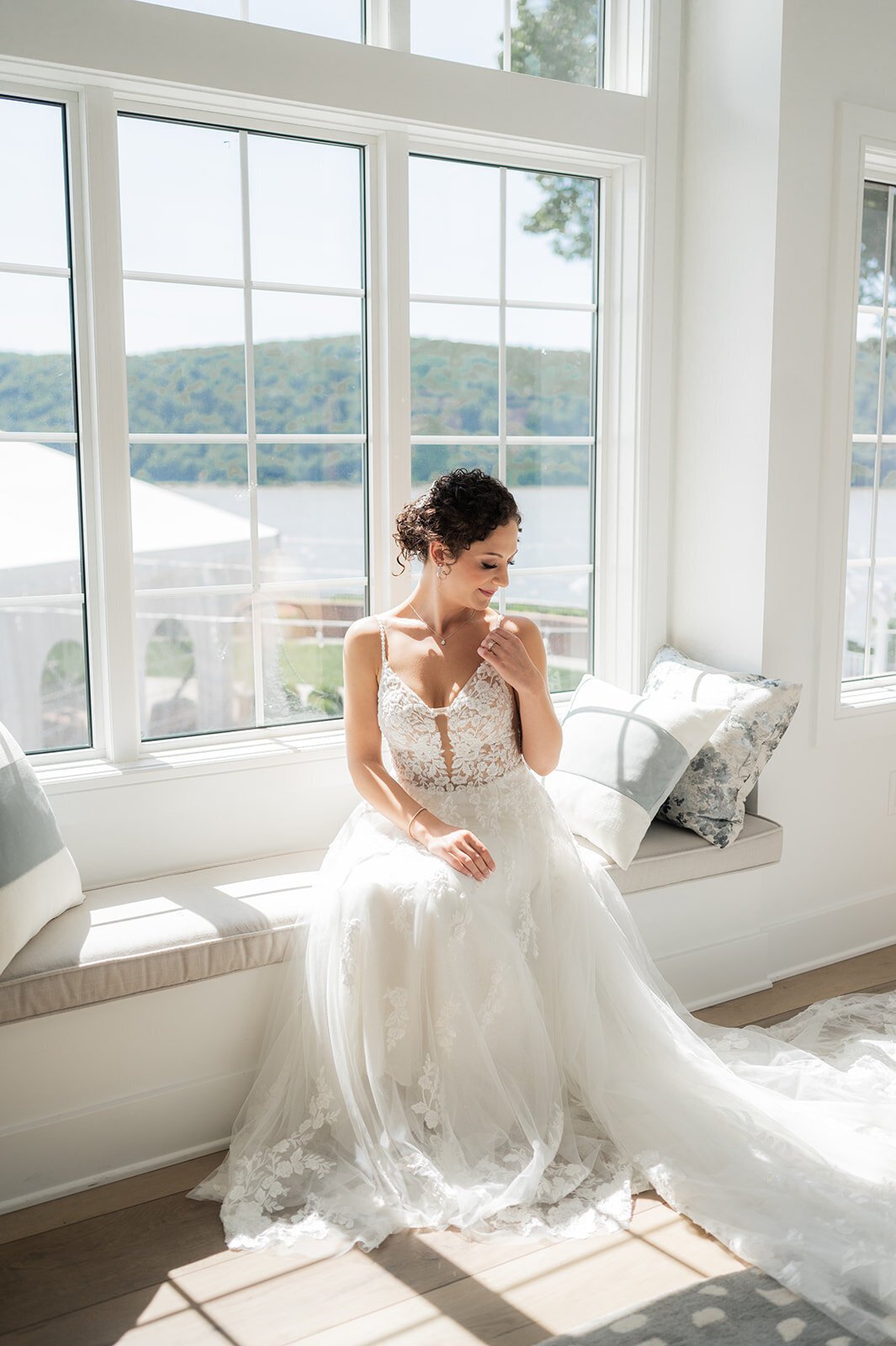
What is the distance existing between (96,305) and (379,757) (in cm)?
125

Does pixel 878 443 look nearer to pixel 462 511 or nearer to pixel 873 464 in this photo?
pixel 873 464

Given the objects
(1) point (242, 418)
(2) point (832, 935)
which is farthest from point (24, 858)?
(2) point (832, 935)

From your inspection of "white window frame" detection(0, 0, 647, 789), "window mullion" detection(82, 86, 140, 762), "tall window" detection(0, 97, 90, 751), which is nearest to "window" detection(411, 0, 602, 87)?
"white window frame" detection(0, 0, 647, 789)

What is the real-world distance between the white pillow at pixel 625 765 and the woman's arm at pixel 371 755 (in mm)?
537

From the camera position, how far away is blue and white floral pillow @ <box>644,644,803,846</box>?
293 cm

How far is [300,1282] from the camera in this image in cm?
191

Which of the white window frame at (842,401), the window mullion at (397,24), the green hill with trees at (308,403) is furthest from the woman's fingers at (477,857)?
the window mullion at (397,24)

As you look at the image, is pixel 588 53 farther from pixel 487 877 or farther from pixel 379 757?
pixel 487 877

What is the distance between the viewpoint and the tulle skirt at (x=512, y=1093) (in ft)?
6.61

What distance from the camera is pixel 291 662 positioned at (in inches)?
117

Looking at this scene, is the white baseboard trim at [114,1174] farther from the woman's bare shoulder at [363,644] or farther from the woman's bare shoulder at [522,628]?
the woman's bare shoulder at [522,628]

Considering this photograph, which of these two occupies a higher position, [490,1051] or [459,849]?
[459,849]

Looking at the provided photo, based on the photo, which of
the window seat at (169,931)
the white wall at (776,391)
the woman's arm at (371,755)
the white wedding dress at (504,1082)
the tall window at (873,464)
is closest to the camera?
the white wedding dress at (504,1082)

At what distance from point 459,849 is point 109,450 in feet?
4.17
